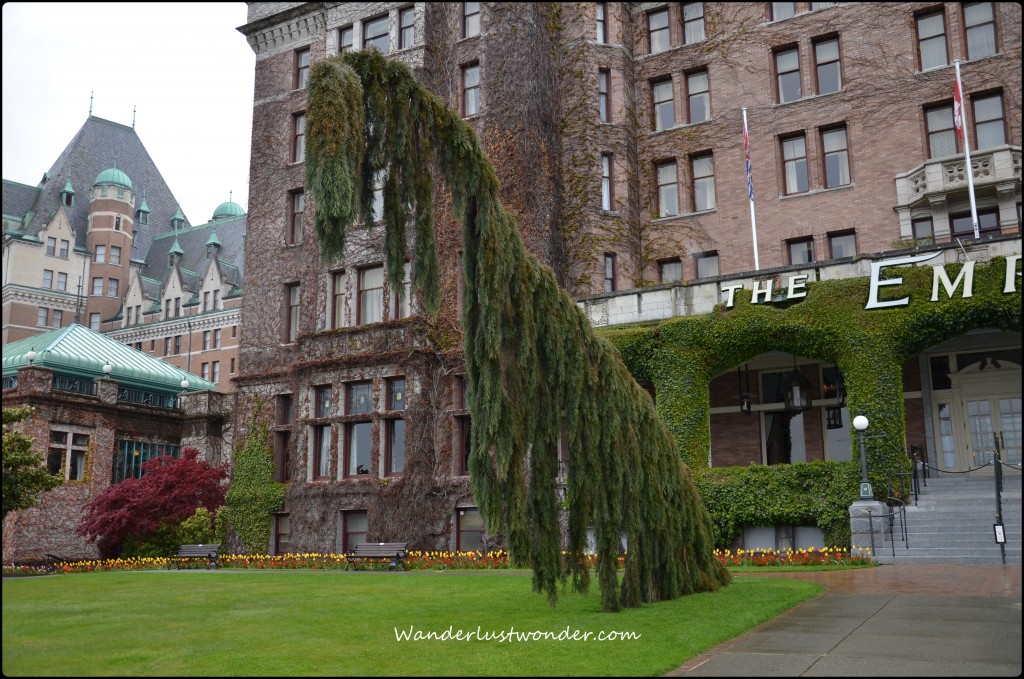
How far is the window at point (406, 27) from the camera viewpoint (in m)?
34.9

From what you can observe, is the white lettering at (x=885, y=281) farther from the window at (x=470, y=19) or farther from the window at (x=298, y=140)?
the window at (x=298, y=140)

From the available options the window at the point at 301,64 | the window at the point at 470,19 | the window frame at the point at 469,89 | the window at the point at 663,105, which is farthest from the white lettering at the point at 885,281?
the window at the point at 301,64

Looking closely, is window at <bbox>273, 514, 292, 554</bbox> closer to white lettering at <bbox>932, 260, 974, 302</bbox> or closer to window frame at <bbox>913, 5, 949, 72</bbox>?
white lettering at <bbox>932, 260, 974, 302</bbox>

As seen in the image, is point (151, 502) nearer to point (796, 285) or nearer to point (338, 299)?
point (338, 299)

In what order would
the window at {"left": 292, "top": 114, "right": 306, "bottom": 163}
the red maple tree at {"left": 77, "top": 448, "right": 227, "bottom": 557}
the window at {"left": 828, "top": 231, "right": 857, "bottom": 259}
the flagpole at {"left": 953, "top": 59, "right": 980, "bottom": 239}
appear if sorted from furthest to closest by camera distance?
the window at {"left": 292, "top": 114, "right": 306, "bottom": 163} → the red maple tree at {"left": 77, "top": 448, "right": 227, "bottom": 557} → the window at {"left": 828, "top": 231, "right": 857, "bottom": 259} → the flagpole at {"left": 953, "top": 59, "right": 980, "bottom": 239}

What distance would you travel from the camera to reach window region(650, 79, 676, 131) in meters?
33.9

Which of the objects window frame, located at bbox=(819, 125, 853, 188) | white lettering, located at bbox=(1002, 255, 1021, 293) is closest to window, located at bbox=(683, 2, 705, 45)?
window frame, located at bbox=(819, 125, 853, 188)

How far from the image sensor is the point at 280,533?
32719 mm

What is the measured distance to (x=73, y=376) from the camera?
1506 inches

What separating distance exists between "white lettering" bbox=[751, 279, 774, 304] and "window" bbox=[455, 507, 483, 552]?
450 inches

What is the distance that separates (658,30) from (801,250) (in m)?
10.6

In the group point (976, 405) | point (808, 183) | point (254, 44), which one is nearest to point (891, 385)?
point (976, 405)

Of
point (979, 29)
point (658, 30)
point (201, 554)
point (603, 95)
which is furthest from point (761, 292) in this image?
point (201, 554)

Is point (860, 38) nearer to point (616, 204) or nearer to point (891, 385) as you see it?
point (616, 204)
